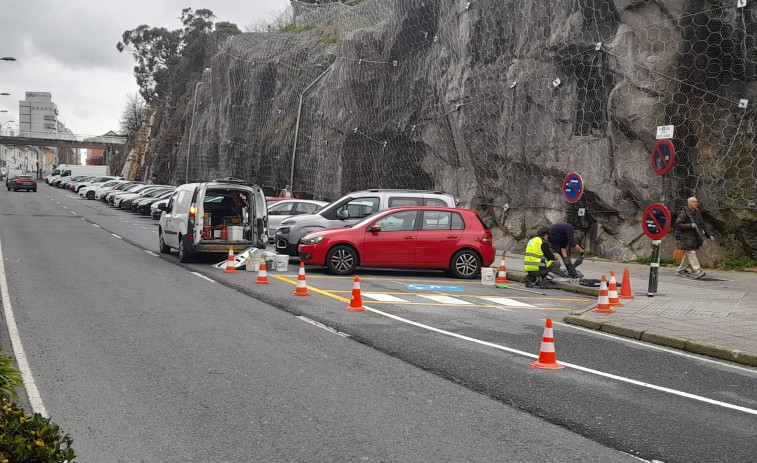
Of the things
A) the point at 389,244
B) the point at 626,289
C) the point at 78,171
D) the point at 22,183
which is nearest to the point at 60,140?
the point at 78,171

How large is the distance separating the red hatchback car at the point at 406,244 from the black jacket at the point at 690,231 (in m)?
4.14

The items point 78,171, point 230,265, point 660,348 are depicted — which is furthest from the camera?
point 78,171

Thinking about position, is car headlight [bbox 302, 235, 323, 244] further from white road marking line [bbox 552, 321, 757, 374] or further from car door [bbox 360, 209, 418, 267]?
white road marking line [bbox 552, 321, 757, 374]

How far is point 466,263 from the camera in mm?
16797

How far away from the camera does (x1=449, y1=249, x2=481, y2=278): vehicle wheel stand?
16.8 meters

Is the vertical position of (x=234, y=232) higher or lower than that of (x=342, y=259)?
higher

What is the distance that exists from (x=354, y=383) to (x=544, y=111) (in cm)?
1761

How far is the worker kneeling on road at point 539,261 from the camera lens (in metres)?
15.3

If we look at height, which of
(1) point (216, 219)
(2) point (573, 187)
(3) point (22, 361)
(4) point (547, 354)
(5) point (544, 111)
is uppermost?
(5) point (544, 111)

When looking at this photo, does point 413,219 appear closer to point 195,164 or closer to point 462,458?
point 462,458

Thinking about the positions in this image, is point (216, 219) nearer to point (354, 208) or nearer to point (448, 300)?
point (354, 208)

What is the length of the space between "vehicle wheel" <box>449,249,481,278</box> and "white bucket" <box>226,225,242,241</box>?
497cm

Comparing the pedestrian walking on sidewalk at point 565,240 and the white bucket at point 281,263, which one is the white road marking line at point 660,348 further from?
the white bucket at point 281,263

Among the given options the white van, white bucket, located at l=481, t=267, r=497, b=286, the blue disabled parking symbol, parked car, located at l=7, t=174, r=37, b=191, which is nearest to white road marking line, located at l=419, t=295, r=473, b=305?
the blue disabled parking symbol
